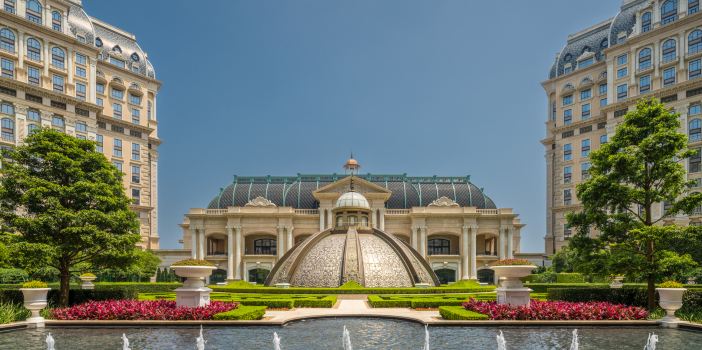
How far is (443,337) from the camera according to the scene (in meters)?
20.0

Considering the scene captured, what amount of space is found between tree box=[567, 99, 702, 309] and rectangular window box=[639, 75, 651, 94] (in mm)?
49343

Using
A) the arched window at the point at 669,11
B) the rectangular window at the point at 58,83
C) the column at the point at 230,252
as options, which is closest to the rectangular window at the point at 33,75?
the rectangular window at the point at 58,83

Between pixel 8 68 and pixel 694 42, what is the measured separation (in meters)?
85.2

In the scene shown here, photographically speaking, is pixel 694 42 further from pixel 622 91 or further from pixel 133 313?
pixel 133 313

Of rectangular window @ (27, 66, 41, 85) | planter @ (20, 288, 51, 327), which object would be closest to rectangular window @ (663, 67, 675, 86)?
planter @ (20, 288, 51, 327)

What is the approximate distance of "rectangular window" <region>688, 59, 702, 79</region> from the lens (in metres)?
65.5

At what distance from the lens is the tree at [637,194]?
26.8 metres

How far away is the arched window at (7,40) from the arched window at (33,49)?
84.2 inches

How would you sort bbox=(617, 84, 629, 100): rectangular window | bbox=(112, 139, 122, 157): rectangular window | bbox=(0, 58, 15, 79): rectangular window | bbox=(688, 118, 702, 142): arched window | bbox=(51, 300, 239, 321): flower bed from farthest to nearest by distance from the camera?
bbox=(112, 139, 122, 157): rectangular window
bbox=(617, 84, 629, 100): rectangular window
bbox=(0, 58, 15, 79): rectangular window
bbox=(688, 118, 702, 142): arched window
bbox=(51, 300, 239, 321): flower bed

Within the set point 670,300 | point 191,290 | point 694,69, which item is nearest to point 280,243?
point 191,290

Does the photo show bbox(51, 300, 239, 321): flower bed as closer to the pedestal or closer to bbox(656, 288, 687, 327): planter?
the pedestal

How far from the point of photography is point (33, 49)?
67.9 m

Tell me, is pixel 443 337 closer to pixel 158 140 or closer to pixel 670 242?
pixel 670 242

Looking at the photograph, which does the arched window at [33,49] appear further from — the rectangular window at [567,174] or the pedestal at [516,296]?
the rectangular window at [567,174]
